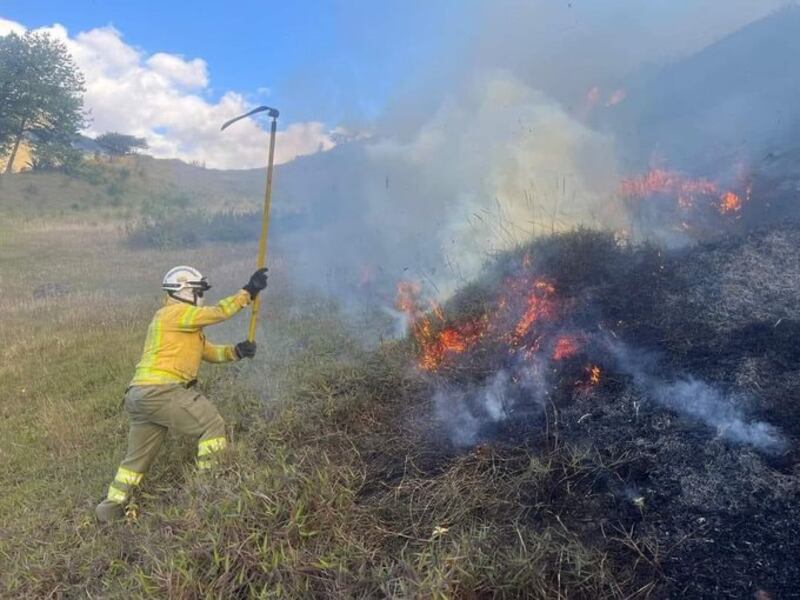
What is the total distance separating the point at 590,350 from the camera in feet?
17.7

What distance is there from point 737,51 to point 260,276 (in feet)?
52.6

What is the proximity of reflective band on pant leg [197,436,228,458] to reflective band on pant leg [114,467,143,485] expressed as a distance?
532 mm

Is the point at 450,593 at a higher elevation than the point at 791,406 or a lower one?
lower

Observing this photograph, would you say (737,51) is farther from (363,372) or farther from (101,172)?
(101,172)

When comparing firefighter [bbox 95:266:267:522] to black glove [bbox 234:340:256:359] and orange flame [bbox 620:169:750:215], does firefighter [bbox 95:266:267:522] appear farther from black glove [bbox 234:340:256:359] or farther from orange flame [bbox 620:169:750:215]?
orange flame [bbox 620:169:750:215]

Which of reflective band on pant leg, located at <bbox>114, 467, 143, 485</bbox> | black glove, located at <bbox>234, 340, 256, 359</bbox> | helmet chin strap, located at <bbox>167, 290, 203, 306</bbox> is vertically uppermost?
helmet chin strap, located at <bbox>167, 290, 203, 306</bbox>

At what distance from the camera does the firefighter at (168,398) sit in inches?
192

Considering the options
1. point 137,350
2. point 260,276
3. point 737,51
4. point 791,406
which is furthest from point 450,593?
point 737,51

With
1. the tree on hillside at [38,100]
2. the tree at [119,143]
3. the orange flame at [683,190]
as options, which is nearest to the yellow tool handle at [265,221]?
the orange flame at [683,190]

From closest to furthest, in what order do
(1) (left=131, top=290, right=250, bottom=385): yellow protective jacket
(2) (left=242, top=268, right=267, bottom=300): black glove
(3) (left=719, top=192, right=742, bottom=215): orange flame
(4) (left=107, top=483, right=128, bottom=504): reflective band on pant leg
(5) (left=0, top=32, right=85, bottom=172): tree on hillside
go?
(4) (left=107, top=483, right=128, bottom=504): reflective band on pant leg, (1) (left=131, top=290, right=250, bottom=385): yellow protective jacket, (2) (left=242, top=268, right=267, bottom=300): black glove, (3) (left=719, top=192, right=742, bottom=215): orange flame, (5) (left=0, top=32, right=85, bottom=172): tree on hillside

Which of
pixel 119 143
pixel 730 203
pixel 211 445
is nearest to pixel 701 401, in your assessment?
pixel 211 445

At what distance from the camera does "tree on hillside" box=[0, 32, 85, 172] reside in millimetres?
34281

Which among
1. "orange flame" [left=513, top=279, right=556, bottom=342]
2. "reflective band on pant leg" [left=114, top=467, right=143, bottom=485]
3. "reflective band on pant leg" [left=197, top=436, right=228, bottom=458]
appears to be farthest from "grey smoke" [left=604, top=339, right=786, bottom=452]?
"reflective band on pant leg" [left=114, top=467, right=143, bottom=485]

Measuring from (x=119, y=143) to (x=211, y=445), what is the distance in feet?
154
